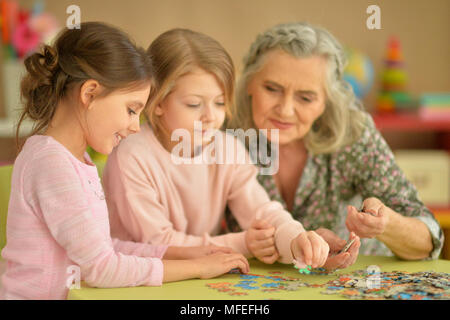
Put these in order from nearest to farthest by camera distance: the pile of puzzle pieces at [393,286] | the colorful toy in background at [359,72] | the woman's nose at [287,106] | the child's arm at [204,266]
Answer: the pile of puzzle pieces at [393,286] < the child's arm at [204,266] < the woman's nose at [287,106] < the colorful toy in background at [359,72]

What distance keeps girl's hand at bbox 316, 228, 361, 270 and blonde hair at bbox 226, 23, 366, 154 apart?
38 centimetres

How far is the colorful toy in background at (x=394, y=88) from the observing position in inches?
127

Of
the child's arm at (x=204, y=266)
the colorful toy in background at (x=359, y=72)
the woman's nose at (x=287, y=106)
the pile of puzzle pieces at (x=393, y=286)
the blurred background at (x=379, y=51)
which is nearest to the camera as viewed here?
the pile of puzzle pieces at (x=393, y=286)

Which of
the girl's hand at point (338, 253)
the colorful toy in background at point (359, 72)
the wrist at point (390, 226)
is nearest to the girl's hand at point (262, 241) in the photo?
the girl's hand at point (338, 253)

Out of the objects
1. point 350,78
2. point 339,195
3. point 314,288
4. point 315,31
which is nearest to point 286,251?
point 314,288

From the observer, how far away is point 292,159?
1530 millimetres

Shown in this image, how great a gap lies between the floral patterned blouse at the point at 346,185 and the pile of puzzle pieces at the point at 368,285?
1.05 ft

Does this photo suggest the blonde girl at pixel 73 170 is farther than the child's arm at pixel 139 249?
No

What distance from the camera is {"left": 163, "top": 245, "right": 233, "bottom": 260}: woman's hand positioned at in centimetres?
117

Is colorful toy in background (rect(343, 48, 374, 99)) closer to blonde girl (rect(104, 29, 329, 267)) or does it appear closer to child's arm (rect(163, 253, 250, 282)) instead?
blonde girl (rect(104, 29, 329, 267))

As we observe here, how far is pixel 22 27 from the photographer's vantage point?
3.05 meters

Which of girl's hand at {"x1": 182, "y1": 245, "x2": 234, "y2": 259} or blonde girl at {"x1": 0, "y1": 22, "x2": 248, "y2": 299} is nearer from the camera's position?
blonde girl at {"x1": 0, "y1": 22, "x2": 248, "y2": 299}

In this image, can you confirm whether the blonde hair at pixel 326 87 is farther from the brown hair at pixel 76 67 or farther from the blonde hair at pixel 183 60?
the brown hair at pixel 76 67

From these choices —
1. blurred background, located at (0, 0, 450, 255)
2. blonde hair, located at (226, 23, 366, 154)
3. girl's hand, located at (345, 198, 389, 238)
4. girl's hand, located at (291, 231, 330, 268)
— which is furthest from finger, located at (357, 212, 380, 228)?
blurred background, located at (0, 0, 450, 255)
